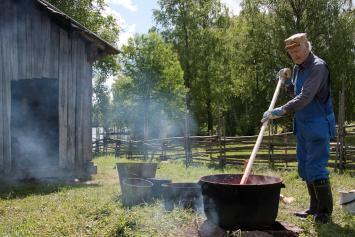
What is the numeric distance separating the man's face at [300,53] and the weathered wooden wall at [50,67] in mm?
6468

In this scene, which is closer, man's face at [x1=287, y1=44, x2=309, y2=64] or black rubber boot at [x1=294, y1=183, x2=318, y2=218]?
man's face at [x1=287, y1=44, x2=309, y2=64]

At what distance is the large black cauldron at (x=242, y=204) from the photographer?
13.9 ft

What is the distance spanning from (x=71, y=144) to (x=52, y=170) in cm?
78

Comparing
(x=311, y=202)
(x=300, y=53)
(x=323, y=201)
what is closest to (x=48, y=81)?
(x=300, y=53)

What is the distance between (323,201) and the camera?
507 centimetres

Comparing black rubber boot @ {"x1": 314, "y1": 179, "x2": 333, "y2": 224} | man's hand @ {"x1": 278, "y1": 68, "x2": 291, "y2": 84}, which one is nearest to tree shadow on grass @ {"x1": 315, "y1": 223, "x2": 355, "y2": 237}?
black rubber boot @ {"x1": 314, "y1": 179, "x2": 333, "y2": 224}

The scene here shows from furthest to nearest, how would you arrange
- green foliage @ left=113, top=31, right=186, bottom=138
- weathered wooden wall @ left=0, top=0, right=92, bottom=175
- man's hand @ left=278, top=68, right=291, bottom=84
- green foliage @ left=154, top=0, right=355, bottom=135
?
green foliage @ left=113, top=31, right=186, bottom=138, green foliage @ left=154, top=0, right=355, bottom=135, weathered wooden wall @ left=0, top=0, right=92, bottom=175, man's hand @ left=278, top=68, right=291, bottom=84

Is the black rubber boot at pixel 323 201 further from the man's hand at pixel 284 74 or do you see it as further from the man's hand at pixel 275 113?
the man's hand at pixel 284 74

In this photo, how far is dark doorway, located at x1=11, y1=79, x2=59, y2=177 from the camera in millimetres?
10758

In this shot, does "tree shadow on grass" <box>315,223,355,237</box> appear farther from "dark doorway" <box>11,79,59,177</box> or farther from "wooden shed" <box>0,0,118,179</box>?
"dark doorway" <box>11,79,59,177</box>

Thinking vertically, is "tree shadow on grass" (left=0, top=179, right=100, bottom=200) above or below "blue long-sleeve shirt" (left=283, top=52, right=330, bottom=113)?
below

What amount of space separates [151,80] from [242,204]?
2962 cm

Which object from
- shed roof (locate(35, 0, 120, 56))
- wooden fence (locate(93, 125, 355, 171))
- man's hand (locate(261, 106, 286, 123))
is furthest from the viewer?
wooden fence (locate(93, 125, 355, 171))

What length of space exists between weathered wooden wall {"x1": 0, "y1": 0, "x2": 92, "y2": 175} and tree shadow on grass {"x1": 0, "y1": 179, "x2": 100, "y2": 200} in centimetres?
57
